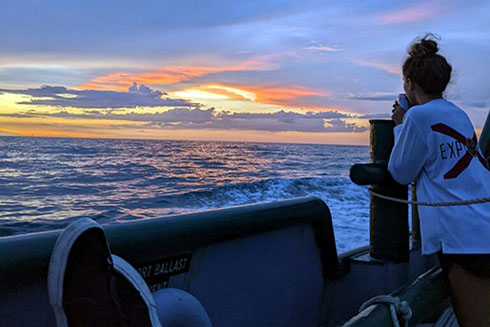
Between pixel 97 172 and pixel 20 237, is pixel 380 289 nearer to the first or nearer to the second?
pixel 20 237

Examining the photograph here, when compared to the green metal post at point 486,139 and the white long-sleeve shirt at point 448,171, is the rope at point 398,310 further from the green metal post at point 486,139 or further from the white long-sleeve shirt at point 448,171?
the green metal post at point 486,139

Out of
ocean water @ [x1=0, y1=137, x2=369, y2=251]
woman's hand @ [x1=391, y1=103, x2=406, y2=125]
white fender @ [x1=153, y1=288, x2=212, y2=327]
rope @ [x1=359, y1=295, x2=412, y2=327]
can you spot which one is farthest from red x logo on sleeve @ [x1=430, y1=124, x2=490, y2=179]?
ocean water @ [x1=0, y1=137, x2=369, y2=251]

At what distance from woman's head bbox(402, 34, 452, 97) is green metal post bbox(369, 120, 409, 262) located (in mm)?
529

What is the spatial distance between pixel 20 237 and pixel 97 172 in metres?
20.6

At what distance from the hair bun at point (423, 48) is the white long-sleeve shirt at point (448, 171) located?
0.76ft

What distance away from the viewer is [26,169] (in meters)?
22.8

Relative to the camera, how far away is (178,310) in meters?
1.61

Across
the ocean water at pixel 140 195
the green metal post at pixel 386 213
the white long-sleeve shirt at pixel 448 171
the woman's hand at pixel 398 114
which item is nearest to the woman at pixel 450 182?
the white long-sleeve shirt at pixel 448 171

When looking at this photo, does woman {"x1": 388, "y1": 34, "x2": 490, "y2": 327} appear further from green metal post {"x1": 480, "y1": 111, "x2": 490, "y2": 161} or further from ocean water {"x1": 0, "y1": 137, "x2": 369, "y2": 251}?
ocean water {"x1": 0, "y1": 137, "x2": 369, "y2": 251}

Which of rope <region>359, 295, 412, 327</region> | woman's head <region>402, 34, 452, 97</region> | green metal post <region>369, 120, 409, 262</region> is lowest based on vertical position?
rope <region>359, 295, 412, 327</region>

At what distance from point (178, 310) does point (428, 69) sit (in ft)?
4.59

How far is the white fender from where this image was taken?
1562mm

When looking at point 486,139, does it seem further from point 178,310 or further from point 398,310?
point 178,310

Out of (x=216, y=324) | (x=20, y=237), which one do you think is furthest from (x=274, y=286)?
(x=20, y=237)
